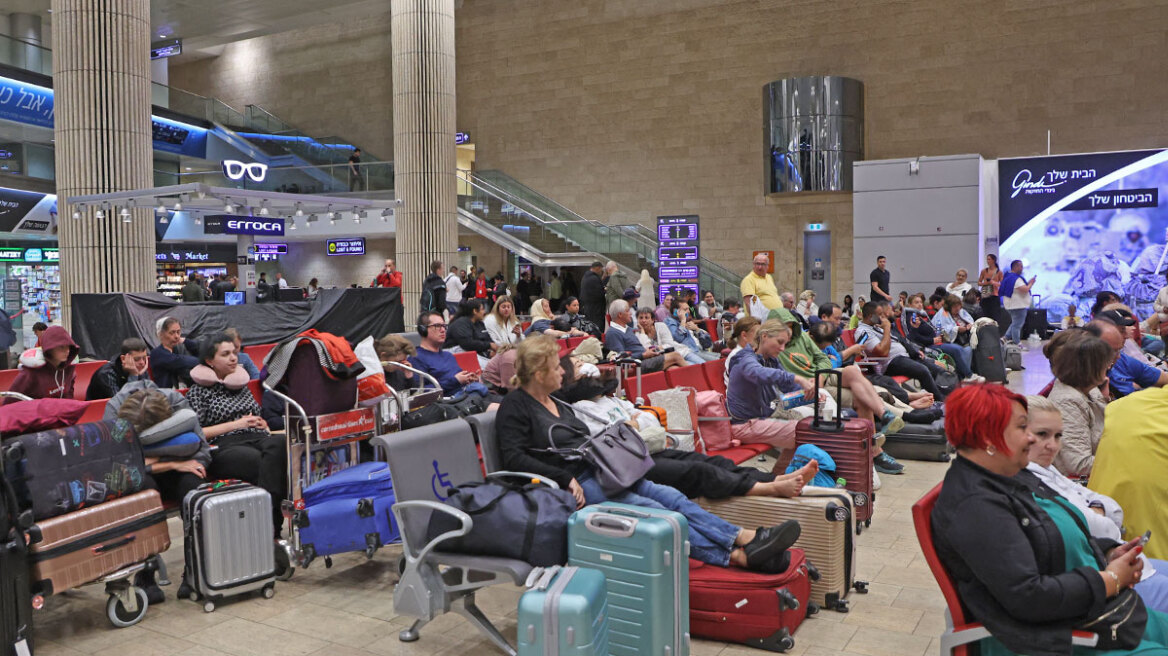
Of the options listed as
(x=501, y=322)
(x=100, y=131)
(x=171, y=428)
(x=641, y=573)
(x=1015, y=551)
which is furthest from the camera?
(x=100, y=131)

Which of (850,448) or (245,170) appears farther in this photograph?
(245,170)

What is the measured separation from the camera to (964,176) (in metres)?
17.0

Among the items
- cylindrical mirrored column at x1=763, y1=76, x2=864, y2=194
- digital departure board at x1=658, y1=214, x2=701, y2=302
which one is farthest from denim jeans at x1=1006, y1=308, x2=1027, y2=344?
cylindrical mirrored column at x1=763, y1=76, x2=864, y2=194

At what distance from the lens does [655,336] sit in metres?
10.3

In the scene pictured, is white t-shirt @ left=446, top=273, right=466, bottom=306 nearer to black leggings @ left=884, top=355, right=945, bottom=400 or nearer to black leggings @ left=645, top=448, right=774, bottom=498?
black leggings @ left=884, top=355, right=945, bottom=400

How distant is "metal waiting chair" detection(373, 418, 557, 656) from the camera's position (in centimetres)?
355

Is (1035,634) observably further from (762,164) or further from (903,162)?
(762,164)

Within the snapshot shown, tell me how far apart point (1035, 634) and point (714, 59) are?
2211 centimetres

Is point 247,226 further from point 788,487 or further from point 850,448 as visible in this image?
point 788,487

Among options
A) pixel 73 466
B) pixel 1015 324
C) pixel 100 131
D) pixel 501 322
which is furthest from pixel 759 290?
pixel 100 131

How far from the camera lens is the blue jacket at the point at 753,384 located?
616 cm

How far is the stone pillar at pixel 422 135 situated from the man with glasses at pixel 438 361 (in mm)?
10042

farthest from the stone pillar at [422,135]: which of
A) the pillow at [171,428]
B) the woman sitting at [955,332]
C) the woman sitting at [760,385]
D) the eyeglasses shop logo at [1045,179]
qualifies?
the pillow at [171,428]

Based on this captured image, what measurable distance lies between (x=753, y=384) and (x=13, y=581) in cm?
455
